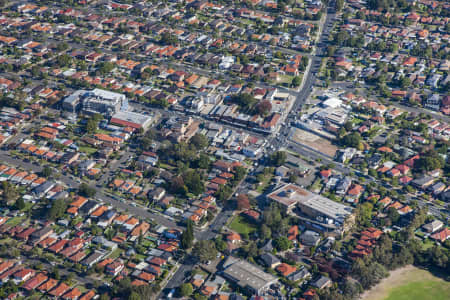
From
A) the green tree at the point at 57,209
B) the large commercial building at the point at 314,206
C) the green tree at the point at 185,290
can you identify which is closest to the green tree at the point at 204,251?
the green tree at the point at 185,290

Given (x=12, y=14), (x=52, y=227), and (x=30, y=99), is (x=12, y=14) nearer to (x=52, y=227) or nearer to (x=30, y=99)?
(x=30, y=99)

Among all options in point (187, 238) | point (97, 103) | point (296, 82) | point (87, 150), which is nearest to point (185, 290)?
point (187, 238)

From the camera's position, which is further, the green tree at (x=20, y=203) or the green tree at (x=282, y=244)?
the green tree at (x=20, y=203)

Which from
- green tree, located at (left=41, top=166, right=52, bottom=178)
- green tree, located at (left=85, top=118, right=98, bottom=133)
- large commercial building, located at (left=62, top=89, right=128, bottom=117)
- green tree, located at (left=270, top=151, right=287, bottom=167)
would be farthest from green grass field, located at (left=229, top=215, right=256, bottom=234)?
large commercial building, located at (left=62, top=89, right=128, bottom=117)

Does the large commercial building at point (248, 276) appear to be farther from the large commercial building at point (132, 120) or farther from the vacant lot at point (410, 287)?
the large commercial building at point (132, 120)

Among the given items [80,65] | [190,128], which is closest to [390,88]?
[190,128]

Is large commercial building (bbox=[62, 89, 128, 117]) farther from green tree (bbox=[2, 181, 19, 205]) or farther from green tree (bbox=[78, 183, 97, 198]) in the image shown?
green tree (bbox=[2, 181, 19, 205])
